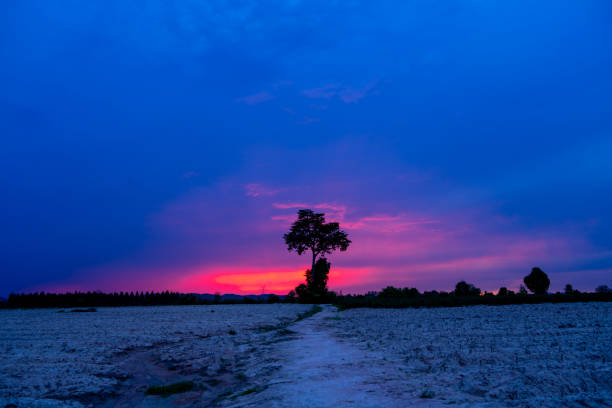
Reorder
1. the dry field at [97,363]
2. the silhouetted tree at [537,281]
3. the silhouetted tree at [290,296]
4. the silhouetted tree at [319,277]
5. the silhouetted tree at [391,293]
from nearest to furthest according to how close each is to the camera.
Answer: the dry field at [97,363]
the silhouetted tree at [391,293]
the silhouetted tree at [319,277]
the silhouetted tree at [537,281]
the silhouetted tree at [290,296]

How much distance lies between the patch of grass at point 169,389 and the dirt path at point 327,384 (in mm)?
1992

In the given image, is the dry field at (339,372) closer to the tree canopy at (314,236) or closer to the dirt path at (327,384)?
the dirt path at (327,384)

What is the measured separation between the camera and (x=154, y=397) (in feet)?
25.7

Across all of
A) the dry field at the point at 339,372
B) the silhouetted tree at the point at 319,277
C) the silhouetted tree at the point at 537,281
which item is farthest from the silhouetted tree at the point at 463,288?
the dry field at the point at 339,372

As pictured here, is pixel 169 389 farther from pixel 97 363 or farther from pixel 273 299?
pixel 273 299

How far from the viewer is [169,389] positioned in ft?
27.1

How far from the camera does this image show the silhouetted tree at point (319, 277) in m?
69.2

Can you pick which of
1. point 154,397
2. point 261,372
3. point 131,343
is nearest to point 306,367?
point 261,372

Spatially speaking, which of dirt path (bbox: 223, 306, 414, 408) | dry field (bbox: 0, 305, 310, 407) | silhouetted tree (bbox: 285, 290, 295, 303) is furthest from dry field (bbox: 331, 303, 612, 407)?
silhouetted tree (bbox: 285, 290, 295, 303)

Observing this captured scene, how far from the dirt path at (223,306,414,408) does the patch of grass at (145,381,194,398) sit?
78.4 inches

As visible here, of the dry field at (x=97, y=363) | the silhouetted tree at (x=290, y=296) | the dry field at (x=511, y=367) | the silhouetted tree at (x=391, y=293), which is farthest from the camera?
the silhouetted tree at (x=290, y=296)

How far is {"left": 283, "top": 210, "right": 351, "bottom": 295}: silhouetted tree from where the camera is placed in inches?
2773

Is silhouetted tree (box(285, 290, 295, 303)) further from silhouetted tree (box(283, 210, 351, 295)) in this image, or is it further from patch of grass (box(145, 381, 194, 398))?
patch of grass (box(145, 381, 194, 398))

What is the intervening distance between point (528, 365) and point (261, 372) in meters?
5.61
